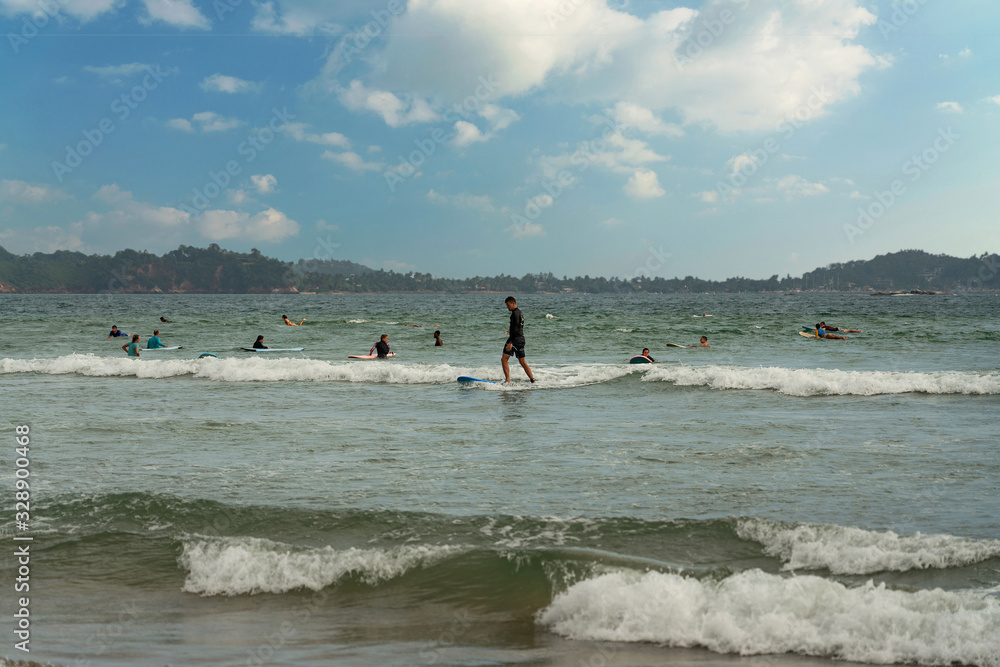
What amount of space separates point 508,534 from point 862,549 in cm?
315

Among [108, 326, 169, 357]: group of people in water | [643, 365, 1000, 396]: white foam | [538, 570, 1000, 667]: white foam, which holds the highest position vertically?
[643, 365, 1000, 396]: white foam

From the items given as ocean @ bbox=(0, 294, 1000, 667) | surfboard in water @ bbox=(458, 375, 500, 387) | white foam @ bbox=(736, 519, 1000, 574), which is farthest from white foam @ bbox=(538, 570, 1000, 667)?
surfboard in water @ bbox=(458, 375, 500, 387)

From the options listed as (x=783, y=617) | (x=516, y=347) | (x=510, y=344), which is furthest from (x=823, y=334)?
(x=783, y=617)

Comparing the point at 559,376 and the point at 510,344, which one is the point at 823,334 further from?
the point at 510,344

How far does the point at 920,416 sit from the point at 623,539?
9447 mm

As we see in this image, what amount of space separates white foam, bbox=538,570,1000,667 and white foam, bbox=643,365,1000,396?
12.4m

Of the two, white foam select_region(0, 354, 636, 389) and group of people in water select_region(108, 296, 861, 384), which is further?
white foam select_region(0, 354, 636, 389)

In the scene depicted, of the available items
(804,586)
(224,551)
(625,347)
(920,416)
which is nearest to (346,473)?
(224,551)

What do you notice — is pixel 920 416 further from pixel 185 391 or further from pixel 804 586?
pixel 185 391

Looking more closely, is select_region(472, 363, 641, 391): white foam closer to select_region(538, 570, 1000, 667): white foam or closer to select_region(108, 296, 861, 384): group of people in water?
select_region(108, 296, 861, 384): group of people in water

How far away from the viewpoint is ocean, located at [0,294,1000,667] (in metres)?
5.02

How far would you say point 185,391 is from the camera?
18.5 metres

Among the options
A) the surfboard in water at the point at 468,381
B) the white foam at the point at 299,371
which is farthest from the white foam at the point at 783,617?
the surfboard in water at the point at 468,381

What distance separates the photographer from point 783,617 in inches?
199
